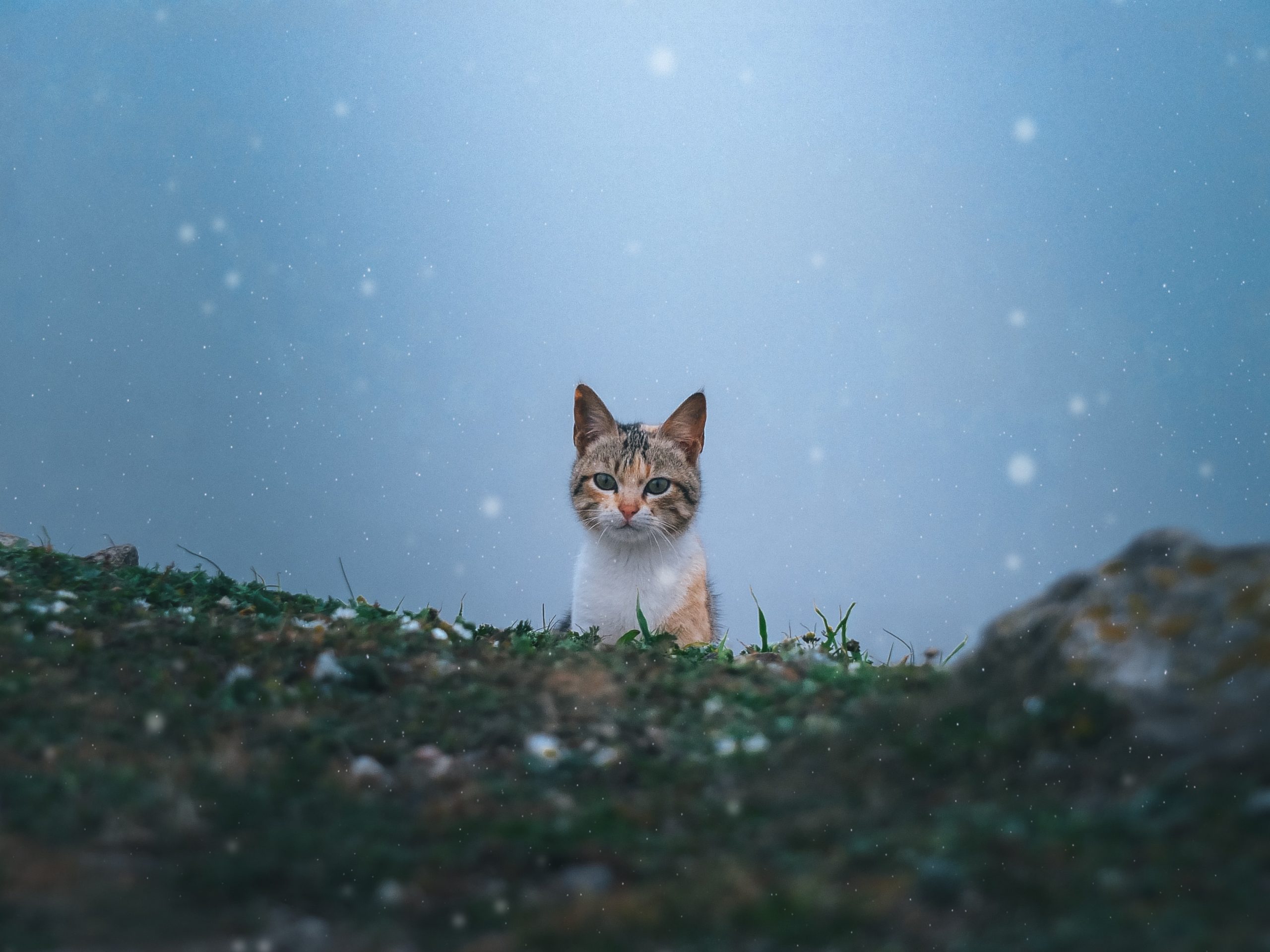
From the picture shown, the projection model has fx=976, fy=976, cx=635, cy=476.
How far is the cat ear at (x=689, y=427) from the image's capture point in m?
8.09

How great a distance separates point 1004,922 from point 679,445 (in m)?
5.72

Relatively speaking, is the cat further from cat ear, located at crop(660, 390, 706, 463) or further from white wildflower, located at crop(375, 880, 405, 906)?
white wildflower, located at crop(375, 880, 405, 906)

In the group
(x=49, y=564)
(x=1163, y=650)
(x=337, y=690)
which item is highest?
(x=49, y=564)

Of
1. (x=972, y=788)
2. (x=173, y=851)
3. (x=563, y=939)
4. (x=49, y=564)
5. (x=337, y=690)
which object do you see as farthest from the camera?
(x=49, y=564)

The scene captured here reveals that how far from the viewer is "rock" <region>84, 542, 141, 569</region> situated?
8.97m

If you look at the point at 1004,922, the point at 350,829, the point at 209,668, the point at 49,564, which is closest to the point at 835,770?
the point at 1004,922

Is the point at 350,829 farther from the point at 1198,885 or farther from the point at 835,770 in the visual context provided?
the point at 1198,885

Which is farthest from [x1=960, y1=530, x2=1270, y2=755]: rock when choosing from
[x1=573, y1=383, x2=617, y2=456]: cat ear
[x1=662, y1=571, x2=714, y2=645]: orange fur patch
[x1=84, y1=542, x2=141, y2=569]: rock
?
[x1=84, y1=542, x2=141, y2=569]: rock

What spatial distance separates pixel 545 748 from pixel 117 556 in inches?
273

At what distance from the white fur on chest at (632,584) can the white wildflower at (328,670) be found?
10.1 ft

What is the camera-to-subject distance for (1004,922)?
2.68 metres

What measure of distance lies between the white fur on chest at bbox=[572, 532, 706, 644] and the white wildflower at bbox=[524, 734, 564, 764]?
353 cm

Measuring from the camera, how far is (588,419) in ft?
27.2

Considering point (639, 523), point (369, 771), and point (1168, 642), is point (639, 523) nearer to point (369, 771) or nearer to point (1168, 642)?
point (369, 771)
